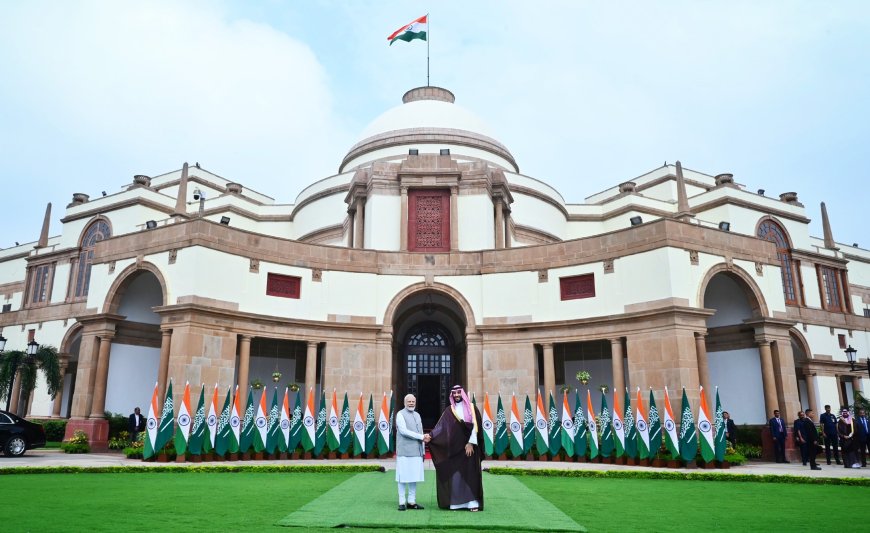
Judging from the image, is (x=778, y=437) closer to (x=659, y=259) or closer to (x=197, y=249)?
(x=659, y=259)

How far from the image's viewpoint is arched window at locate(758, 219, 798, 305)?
119 feet

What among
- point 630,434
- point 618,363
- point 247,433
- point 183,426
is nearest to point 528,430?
point 630,434

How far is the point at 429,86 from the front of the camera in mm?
41844

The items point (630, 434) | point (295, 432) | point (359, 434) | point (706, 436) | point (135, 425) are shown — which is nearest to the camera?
point (706, 436)

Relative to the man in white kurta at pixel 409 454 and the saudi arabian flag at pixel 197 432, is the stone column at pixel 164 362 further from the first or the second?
the man in white kurta at pixel 409 454

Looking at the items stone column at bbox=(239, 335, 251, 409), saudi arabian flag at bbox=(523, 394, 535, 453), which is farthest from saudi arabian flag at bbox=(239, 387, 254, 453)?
saudi arabian flag at bbox=(523, 394, 535, 453)

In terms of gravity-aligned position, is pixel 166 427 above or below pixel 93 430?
above

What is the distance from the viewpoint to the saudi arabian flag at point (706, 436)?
58.6ft

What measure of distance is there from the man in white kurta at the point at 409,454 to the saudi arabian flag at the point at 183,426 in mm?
11427

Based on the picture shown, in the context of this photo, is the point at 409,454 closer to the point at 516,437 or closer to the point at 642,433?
the point at 642,433

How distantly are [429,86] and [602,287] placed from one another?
23.4 metres

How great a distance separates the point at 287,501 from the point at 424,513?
2701 mm

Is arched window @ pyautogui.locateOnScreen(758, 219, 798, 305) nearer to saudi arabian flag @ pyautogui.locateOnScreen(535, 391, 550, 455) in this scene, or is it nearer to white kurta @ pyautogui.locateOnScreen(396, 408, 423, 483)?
saudi arabian flag @ pyautogui.locateOnScreen(535, 391, 550, 455)

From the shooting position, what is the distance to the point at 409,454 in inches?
374
